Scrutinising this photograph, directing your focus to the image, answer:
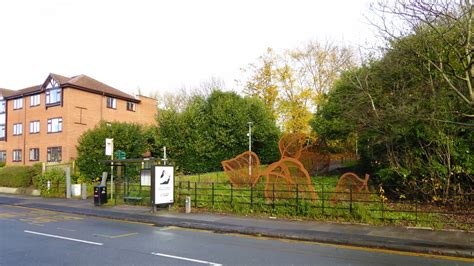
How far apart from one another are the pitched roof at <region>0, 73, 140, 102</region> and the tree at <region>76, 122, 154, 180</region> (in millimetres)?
14538

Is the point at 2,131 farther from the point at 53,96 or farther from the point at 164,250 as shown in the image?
the point at 164,250

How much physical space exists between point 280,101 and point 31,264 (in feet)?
126

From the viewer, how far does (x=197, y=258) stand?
8320 mm

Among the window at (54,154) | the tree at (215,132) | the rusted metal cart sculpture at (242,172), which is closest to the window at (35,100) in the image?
the window at (54,154)

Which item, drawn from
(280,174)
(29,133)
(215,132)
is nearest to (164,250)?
(280,174)

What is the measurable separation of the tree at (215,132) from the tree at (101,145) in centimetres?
425

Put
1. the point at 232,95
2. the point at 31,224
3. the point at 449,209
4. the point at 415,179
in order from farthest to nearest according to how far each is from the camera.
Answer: the point at 232,95, the point at 415,179, the point at 449,209, the point at 31,224

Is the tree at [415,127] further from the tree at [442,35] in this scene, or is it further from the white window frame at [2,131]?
the white window frame at [2,131]

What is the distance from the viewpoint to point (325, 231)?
1171 cm

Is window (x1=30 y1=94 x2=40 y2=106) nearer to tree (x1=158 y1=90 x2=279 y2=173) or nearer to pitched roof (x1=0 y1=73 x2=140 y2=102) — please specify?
pitched roof (x1=0 y1=73 x2=140 y2=102)

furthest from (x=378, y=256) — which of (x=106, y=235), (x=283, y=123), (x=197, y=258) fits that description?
(x=283, y=123)

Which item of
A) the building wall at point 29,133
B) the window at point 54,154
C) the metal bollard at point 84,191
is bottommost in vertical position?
the metal bollard at point 84,191

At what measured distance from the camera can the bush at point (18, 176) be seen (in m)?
28.3

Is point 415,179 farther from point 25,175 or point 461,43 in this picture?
point 25,175
